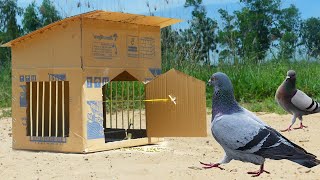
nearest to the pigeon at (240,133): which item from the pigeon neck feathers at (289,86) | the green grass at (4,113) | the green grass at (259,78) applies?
the pigeon neck feathers at (289,86)

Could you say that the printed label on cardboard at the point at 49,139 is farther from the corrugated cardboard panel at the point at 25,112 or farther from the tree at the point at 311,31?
the tree at the point at 311,31

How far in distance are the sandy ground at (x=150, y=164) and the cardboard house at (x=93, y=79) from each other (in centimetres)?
24

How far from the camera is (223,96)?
3.00 metres

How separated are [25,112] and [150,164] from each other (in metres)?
2.24

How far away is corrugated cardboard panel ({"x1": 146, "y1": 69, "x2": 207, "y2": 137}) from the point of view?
20.9ft

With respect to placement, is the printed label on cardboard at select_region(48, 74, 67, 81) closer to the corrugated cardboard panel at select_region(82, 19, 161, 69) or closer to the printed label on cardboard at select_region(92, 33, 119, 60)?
the corrugated cardboard panel at select_region(82, 19, 161, 69)

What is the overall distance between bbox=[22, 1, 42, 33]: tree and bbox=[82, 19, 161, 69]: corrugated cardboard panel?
18.6 meters

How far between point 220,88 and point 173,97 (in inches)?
143

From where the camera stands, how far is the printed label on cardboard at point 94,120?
6797mm

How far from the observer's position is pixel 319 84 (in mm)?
12055

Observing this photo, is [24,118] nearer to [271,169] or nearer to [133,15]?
[133,15]

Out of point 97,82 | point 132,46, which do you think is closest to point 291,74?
point 132,46

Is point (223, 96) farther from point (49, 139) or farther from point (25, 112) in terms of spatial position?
point (25, 112)

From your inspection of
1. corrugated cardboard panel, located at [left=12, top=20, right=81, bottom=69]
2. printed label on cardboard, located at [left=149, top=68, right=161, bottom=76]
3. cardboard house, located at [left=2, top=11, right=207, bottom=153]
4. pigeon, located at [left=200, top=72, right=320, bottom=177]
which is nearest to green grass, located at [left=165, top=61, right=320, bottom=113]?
printed label on cardboard, located at [left=149, top=68, right=161, bottom=76]
